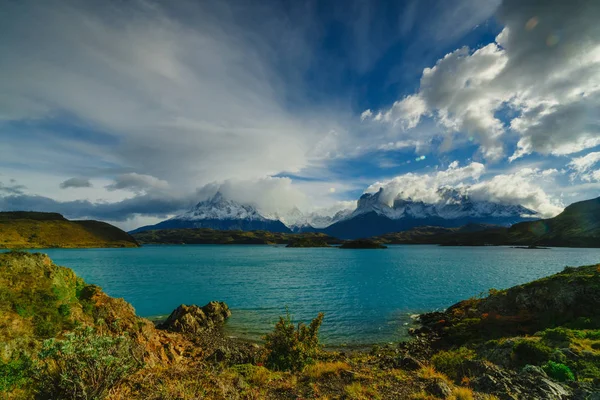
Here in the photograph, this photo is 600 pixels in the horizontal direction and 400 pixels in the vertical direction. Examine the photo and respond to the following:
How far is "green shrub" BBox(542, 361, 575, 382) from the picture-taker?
580 inches

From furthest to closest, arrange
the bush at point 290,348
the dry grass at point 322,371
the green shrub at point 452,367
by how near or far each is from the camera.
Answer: the bush at point 290,348 < the green shrub at point 452,367 < the dry grass at point 322,371

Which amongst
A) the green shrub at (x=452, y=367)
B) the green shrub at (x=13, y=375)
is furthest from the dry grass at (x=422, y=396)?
the green shrub at (x=13, y=375)

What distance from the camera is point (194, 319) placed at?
1507 inches

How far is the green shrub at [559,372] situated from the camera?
580 inches

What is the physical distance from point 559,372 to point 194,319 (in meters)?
38.4

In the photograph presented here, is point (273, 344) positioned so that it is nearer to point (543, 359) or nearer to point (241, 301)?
point (543, 359)

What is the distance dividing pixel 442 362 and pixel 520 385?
7031 millimetres

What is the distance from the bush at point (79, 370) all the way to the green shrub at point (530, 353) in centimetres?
2440

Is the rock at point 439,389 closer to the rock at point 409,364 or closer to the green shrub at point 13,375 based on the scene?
the rock at point 409,364

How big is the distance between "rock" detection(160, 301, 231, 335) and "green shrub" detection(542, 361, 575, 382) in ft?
119

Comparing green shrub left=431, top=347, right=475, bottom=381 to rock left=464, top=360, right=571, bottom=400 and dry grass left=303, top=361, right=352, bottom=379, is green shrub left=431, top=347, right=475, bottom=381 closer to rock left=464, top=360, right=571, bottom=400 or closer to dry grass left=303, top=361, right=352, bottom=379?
rock left=464, top=360, right=571, bottom=400

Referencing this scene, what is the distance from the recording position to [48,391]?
32.1 ft

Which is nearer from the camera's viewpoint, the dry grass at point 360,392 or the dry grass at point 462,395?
the dry grass at point 462,395

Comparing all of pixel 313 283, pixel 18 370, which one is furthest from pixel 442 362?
pixel 313 283
